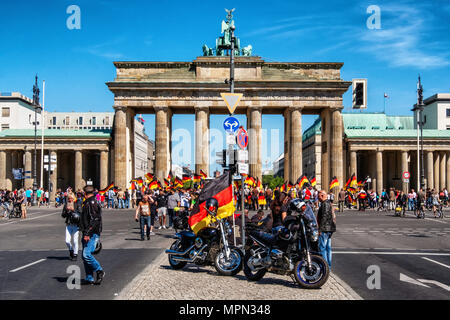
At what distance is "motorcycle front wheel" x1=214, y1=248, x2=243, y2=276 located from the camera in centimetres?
1186

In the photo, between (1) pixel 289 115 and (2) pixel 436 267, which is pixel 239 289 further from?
(1) pixel 289 115

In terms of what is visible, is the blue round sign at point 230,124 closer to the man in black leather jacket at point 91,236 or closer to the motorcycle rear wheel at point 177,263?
the motorcycle rear wheel at point 177,263

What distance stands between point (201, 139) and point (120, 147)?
1046 cm

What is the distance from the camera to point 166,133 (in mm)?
64438

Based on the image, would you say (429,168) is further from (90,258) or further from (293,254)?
(90,258)

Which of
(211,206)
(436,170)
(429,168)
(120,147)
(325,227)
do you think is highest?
(120,147)

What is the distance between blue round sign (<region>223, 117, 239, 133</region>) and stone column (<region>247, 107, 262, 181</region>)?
155ft

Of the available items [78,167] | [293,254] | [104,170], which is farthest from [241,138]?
[78,167]

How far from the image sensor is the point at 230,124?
49.9 ft

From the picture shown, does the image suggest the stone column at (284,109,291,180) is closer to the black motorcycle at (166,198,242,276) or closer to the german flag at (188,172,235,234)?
the german flag at (188,172,235,234)

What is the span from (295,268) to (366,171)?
78.9 m

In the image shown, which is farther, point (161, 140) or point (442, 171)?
point (442, 171)

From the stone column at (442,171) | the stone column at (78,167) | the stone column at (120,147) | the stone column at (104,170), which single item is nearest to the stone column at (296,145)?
the stone column at (120,147)

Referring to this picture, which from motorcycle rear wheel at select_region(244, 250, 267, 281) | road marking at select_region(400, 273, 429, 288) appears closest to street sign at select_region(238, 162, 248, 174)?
motorcycle rear wheel at select_region(244, 250, 267, 281)
